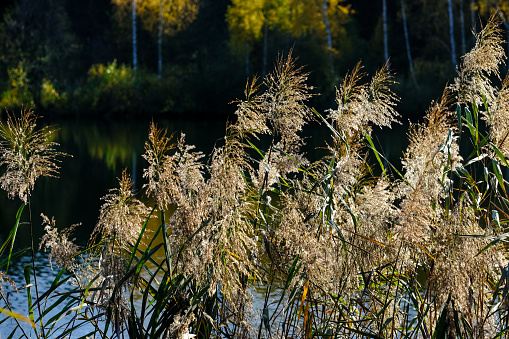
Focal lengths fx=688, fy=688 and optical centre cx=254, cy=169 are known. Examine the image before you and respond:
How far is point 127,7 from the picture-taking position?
33281 millimetres

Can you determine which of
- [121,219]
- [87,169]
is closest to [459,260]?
[121,219]

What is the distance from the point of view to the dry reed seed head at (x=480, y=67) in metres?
2.80

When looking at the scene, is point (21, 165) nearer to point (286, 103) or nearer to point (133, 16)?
point (286, 103)

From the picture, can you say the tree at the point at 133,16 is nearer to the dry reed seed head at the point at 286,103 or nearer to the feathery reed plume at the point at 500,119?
the dry reed seed head at the point at 286,103

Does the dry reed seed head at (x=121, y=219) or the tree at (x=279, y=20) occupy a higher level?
the tree at (x=279, y=20)

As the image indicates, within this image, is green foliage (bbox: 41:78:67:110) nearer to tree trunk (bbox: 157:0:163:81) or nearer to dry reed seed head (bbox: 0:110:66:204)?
tree trunk (bbox: 157:0:163:81)

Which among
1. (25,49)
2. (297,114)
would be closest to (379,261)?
(297,114)

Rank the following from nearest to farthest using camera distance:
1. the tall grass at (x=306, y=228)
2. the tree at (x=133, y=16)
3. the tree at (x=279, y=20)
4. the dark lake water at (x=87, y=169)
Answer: the tall grass at (x=306, y=228)
the dark lake water at (x=87, y=169)
the tree at (x=279, y=20)
the tree at (x=133, y=16)

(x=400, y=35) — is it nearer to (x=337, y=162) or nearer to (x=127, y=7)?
(x=127, y=7)

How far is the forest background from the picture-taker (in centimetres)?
2697

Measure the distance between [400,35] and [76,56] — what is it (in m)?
14.8

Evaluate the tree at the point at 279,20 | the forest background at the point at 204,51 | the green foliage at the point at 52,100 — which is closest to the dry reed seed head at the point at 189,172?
the forest background at the point at 204,51

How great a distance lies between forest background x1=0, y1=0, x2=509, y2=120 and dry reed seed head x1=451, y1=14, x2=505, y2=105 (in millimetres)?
21442

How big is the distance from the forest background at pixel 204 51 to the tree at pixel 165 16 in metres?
0.05
